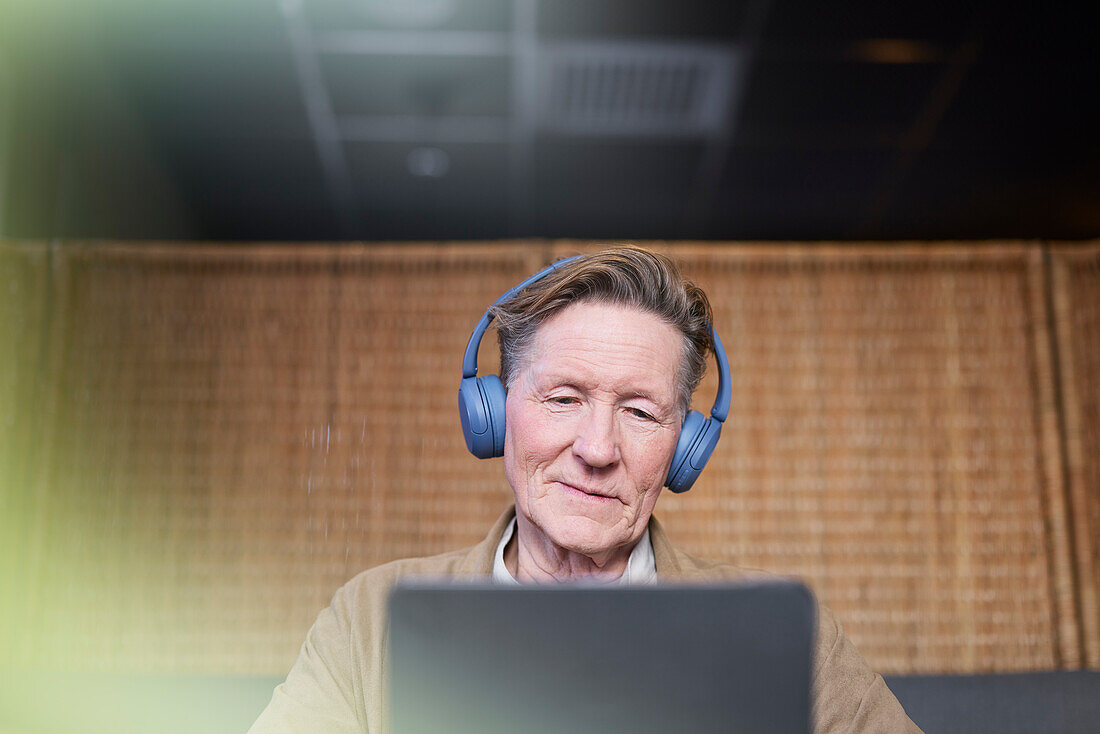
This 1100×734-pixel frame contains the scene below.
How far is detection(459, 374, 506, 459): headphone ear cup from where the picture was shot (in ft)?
3.60

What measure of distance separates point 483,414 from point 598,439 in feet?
0.60

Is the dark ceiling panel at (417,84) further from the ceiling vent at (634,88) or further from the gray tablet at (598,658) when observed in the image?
the gray tablet at (598,658)

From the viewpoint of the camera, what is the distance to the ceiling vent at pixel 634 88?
225cm

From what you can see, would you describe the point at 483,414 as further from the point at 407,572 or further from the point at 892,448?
the point at 892,448

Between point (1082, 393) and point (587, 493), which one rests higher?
point (1082, 393)

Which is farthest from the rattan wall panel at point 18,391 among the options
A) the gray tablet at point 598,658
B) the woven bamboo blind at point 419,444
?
the gray tablet at point 598,658

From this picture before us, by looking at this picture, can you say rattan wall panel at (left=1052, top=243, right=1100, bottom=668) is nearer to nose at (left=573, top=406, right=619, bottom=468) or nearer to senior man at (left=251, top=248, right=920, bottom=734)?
senior man at (left=251, top=248, right=920, bottom=734)

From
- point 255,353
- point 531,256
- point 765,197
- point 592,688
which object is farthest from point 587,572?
point 765,197

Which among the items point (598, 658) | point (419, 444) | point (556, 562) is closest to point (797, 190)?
point (419, 444)

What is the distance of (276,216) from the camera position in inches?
124

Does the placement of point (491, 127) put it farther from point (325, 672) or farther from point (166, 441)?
point (325, 672)

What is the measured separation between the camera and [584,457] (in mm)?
988

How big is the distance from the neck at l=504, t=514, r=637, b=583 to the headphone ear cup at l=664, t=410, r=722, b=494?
117mm

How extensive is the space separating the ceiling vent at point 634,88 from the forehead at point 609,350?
54.3 inches
